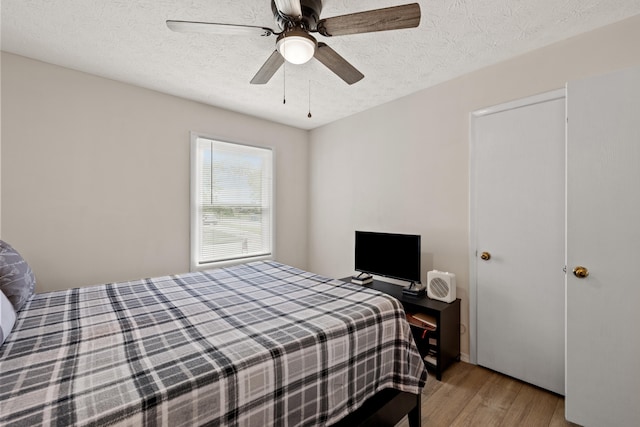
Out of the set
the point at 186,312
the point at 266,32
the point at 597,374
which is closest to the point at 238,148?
the point at 266,32

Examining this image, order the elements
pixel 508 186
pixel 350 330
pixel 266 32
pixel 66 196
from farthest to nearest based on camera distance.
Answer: pixel 66 196 < pixel 508 186 < pixel 266 32 < pixel 350 330

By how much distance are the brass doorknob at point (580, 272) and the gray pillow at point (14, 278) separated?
320 centimetres

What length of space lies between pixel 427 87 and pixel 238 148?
7.48 ft

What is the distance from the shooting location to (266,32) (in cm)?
152

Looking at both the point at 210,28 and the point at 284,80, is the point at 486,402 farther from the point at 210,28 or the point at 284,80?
the point at 284,80

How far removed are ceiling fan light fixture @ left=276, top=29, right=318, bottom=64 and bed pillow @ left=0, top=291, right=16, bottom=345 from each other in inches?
71.0

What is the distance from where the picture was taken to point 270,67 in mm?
1809

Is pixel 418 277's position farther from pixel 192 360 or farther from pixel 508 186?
pixel 192 360

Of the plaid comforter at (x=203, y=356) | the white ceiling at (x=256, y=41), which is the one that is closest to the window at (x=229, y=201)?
the white ceiling at (x=256, y=41)

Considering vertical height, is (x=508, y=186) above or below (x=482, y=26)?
below

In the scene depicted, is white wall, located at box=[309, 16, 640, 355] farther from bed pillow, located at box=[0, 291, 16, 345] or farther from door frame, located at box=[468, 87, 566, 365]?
bed pillow, located at box=[0, 291, 16, 345]

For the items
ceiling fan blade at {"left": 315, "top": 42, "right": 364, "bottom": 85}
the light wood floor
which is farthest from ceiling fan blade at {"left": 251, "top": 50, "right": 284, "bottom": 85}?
the light wood floor

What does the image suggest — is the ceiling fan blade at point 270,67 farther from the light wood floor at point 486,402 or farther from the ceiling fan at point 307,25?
the light wood floor at point 486,402

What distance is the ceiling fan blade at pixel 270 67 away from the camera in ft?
5.55
